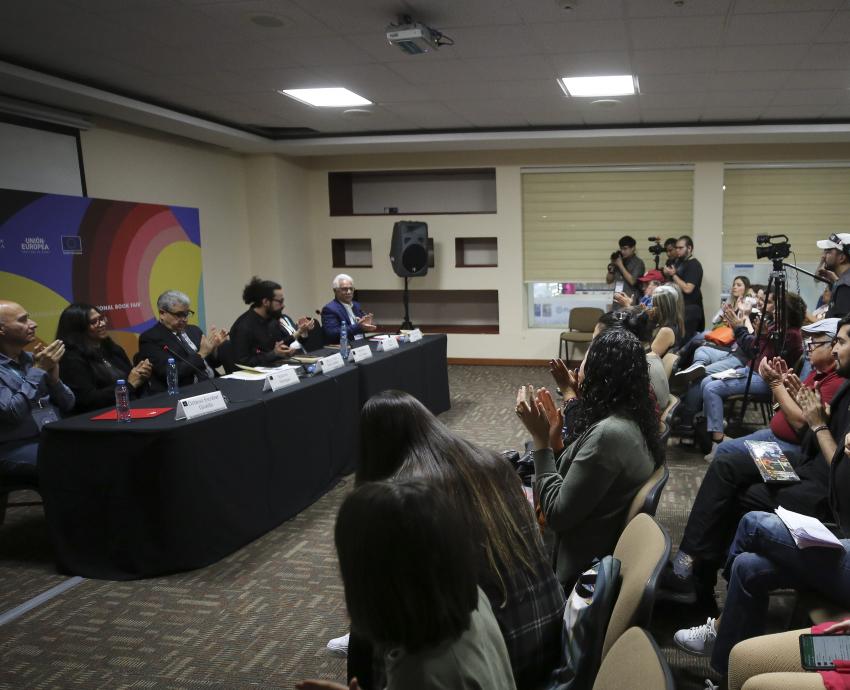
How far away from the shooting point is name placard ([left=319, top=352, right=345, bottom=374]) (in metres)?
3.93

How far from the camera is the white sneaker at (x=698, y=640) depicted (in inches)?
80.7

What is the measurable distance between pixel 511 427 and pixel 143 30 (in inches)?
144

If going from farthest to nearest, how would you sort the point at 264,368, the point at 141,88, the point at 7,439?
the point at 141,88
the point at 264,368
the point at 7,439

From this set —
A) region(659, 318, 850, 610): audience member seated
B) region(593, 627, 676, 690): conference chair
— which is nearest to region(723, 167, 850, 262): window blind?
region(659, 318, 850, 610): audience member seated

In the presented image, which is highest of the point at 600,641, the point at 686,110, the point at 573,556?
the point at 686,110

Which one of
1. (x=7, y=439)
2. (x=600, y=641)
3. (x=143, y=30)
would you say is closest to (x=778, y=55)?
(x=143, y=30)

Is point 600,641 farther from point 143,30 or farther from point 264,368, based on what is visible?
point 143,30

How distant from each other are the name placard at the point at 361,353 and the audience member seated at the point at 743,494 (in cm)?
247

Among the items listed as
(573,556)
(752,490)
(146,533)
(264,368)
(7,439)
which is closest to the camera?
(573,556)

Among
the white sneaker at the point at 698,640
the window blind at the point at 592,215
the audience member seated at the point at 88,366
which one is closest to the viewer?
the white sneaker at the point at 698,640

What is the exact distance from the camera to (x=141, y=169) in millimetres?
5988

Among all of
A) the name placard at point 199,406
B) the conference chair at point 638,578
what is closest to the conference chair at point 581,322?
the name placard at point 199,406

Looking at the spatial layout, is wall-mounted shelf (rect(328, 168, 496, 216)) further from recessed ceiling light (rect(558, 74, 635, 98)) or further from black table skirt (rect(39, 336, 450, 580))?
black table skirt (rect(39, 336, 450, 580))

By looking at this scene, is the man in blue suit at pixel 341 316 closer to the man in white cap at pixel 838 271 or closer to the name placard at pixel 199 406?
the name placard at pixel 199 406
